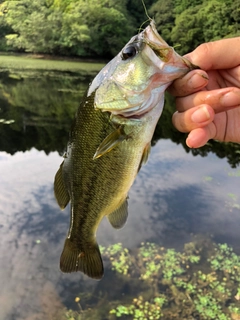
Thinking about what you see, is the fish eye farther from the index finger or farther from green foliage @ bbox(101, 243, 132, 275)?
green foliage @ bbox(101, 243, 132, 275)

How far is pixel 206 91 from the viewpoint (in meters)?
1.86

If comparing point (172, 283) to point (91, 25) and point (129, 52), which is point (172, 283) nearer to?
point (129, 52)

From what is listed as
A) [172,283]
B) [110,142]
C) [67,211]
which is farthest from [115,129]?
[67,211]

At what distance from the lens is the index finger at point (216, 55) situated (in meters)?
1.95

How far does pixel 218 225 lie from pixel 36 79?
18747 millimetres

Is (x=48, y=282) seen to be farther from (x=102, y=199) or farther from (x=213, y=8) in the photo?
(x=213, y=8)

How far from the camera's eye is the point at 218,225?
6.45m

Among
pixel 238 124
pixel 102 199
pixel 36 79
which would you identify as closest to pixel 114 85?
pixel 102 199

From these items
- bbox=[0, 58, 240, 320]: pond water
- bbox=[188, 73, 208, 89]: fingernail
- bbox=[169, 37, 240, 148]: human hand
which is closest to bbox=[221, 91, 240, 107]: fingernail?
bbox=[169, 37, 240, 148]: human hand

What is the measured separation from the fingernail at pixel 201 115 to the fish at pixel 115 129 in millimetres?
199

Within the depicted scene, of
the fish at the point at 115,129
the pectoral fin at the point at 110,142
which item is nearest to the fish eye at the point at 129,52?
the fish at the point at 115,129

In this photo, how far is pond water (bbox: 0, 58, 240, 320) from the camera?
4.82m

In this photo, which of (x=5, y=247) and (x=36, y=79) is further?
(x=36, y=79)

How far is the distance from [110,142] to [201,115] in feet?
1.70
